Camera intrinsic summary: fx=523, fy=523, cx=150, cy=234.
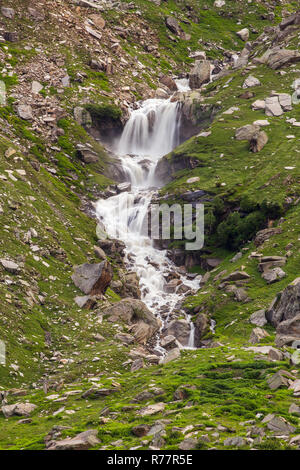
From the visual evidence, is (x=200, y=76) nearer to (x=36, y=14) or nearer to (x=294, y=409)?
(x=36, y=14)

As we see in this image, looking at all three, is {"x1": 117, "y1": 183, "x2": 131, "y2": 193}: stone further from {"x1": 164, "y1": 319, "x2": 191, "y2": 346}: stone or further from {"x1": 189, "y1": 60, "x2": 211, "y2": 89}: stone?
{"x1": 189, "y1": 60, "x2": 211, "y2": 89}: stone

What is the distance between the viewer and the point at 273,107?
256 feet

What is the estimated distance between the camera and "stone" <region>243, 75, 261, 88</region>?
8625 centimetres

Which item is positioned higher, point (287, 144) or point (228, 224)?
point (287, 144)

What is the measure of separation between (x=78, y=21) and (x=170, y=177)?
152 ft

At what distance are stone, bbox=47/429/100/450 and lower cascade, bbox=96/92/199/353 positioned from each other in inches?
897

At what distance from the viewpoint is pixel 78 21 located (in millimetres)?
102938

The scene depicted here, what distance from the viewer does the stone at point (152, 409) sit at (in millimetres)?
22391

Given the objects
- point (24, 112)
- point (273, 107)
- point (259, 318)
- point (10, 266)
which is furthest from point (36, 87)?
point (259, 318)

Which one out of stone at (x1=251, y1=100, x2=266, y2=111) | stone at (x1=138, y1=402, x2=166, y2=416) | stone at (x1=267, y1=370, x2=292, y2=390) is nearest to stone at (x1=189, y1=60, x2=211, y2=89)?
stone at (x1=251, y1=100, x2=266, y2=111)

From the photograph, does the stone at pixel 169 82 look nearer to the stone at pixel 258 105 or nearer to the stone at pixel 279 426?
the stone at pixel 258 105

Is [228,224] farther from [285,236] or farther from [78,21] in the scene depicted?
[78,21]

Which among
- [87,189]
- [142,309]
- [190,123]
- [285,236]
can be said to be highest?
[190,123]
